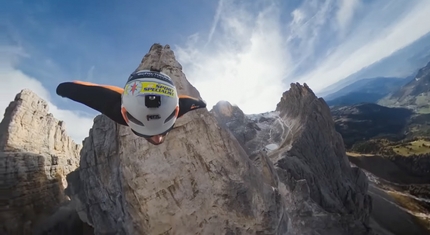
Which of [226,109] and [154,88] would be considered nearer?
[154,88]

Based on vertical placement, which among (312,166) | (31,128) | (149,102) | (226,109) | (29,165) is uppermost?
(31,128)

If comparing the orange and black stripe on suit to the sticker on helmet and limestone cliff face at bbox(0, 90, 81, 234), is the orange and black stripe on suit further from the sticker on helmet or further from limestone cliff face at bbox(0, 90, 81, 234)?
limestone cliff face at bbox(0, 90, 81, 234)

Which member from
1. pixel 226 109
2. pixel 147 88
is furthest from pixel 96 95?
pixel 226 109

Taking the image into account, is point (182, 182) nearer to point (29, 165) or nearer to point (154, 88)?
point (154, 88)

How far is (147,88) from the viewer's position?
20.5ft

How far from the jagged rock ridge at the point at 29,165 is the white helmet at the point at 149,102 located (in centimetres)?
3796

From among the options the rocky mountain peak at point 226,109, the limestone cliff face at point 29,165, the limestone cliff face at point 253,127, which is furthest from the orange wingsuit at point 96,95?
the rocky mountain peak at point 226,109

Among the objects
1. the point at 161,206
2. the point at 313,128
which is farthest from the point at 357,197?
the point at 161,206

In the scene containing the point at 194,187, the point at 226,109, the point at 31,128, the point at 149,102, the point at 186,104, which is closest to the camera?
the point at 149,102

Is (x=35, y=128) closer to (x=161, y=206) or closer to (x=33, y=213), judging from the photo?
(x=33, y=213)

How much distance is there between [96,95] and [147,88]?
2.81 meters

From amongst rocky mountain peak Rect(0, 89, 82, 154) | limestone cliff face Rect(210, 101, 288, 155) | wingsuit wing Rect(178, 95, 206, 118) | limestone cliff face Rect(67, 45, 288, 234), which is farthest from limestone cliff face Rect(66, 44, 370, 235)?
limestone cliff face Rect(210, 101, 288, 155)

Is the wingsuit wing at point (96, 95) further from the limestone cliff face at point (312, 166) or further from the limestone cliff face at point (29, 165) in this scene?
the limestone cliff face at point (29, 165)

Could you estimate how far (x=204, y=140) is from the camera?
19875 millimetres
